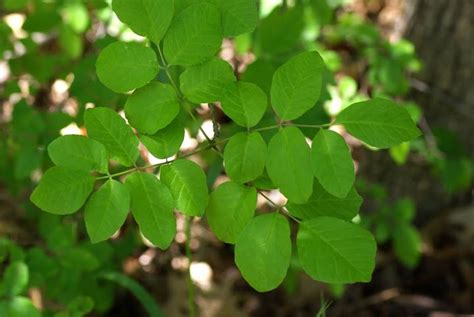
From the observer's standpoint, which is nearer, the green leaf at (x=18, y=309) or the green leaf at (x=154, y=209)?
the green leaf at (x=154, y=209)

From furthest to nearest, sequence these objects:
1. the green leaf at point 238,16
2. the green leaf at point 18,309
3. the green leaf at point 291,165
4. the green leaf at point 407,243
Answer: the green leaf at point 407,243, the green leaf at point 18,309, the green leaf at point 238,16, the green leaf at point 291,165

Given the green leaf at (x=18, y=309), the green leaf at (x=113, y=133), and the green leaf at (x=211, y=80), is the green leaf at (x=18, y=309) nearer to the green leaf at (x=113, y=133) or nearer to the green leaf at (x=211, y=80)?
the green leaf at (x=113, y=133)

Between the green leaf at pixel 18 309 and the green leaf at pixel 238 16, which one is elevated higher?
the green leaf at pixel 238 16

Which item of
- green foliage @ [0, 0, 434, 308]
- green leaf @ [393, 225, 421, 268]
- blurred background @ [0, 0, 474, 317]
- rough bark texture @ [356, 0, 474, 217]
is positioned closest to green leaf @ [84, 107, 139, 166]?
green foliage @ [0, 0, 434, 308]

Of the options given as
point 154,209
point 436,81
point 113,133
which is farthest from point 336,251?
point 436,81

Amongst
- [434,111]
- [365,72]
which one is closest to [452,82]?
[434,111]

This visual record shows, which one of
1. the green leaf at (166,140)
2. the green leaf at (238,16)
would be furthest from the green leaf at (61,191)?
the green leaf at (238,16)
